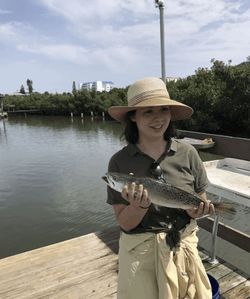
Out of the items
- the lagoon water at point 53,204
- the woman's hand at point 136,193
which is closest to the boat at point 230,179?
the lagoon water at point 53,204

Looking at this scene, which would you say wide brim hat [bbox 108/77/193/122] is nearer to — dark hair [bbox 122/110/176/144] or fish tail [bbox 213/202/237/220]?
dark hair [bbox 122/110/176/144]

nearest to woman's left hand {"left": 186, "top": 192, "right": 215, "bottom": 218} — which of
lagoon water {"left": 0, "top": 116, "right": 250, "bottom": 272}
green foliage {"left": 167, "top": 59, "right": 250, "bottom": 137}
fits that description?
lagoon water {"left": 0, "top": 116, "right": 250, "bottom": 272}

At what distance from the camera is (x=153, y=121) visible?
2.08m

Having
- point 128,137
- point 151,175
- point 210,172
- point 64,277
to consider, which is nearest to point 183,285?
point 151,175

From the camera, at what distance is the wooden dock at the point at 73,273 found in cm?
352

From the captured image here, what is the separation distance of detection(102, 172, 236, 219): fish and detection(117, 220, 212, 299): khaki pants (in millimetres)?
249

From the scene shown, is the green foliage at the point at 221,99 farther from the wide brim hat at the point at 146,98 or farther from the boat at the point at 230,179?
the wide brim hat at the point at 146,98

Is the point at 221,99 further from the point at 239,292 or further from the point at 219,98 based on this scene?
the point at 239,292

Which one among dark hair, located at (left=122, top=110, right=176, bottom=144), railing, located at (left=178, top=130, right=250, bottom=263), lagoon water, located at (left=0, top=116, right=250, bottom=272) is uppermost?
dark hair, located at (left=122, top=110, right=176, bottom=144)

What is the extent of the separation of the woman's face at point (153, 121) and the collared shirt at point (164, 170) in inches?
4.7

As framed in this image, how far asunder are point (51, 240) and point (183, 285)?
8.07m

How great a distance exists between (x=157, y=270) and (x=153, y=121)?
859mm

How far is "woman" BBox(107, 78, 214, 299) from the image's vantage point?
1988 mm

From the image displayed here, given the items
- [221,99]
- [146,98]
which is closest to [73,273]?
[146,98]
